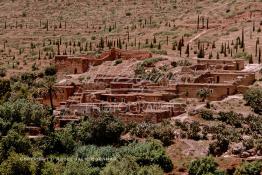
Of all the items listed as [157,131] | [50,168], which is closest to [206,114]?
[157,131]

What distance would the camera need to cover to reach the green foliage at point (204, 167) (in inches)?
1491

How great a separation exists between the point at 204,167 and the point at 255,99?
9.20 m

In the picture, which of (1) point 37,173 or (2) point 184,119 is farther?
(2) point 184,119

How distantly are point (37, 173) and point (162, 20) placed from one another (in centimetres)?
4367

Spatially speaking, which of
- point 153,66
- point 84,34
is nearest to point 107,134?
point 153,66

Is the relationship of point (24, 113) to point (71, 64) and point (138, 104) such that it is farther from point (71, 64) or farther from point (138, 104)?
point (71, 64)

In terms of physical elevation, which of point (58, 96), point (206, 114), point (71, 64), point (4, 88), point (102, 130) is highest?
point (71, 64)

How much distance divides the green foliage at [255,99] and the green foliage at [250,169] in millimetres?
8313

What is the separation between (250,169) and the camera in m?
37.3

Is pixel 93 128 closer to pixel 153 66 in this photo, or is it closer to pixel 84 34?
pixel 153 66

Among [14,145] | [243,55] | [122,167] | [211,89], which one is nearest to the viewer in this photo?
[122,167]

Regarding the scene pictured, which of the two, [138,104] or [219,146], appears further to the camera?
[138,104]

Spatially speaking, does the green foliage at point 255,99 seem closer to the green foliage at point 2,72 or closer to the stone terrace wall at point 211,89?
the stone terrace wall at point 211,89

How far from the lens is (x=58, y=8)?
90.2 metres
